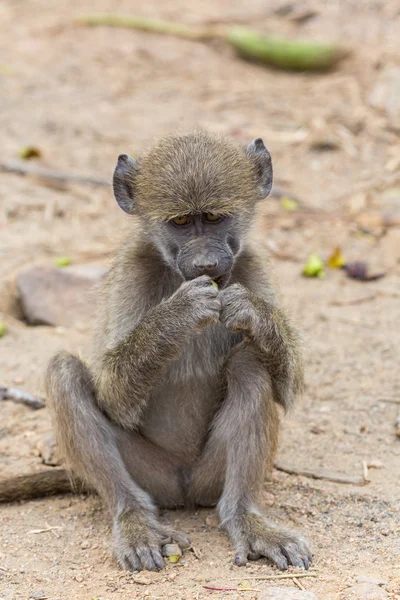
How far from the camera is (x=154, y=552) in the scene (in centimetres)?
460

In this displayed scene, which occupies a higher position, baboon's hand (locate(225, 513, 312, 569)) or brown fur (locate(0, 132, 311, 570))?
brown fur (locate(0, 132, 311, 570))

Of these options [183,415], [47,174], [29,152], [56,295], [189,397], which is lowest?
[183,415]

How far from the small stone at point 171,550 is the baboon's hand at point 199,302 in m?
1.18

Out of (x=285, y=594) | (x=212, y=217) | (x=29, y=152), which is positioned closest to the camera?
(x=285, y=594)

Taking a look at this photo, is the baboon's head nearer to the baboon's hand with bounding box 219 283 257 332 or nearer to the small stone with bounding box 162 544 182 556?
the baboon's hand with bounding box 219 283 257 332

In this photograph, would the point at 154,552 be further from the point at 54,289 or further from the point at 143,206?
the point at 54,289

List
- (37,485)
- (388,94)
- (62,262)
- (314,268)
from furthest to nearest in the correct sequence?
(388,94) < (314,268) < (62,262) < (37,485)

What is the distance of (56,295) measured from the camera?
25.4 feet

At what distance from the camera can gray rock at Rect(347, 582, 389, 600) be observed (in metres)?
4.00

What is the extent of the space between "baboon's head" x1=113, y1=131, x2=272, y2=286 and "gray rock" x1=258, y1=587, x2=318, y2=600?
5.24 ft

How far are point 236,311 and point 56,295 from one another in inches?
135

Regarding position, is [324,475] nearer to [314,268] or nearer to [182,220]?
[182,220]

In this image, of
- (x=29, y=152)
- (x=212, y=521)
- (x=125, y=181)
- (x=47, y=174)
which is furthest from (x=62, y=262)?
(x=212, y=521)

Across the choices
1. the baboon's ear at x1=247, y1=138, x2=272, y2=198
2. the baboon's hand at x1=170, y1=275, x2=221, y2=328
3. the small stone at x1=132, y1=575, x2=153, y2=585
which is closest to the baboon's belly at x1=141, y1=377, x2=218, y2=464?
the baboon's hand at x1=170, y1=275, x2=221, y2=328
